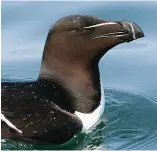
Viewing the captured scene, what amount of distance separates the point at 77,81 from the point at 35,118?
748 millimetres

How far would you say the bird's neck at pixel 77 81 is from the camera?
6738mm

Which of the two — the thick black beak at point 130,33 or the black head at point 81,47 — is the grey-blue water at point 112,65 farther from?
the thick black beak at point 130,33

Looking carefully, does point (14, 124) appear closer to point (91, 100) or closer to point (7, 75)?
point (91, 100)

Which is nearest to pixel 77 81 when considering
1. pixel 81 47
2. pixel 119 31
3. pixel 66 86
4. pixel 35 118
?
pixel 66 86

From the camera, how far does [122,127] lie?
7023mm

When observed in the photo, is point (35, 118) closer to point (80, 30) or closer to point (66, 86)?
point (66, 86)

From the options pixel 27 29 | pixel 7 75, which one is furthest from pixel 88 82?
pixel 27 29

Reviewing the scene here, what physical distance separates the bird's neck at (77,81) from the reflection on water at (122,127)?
23 cm

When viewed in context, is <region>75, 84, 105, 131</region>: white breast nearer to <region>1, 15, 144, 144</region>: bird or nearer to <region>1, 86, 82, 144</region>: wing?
<region>1, 15, 144, 144</region>: bird

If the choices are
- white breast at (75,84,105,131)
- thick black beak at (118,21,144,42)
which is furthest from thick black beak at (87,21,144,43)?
white breast at (75,84,105,131)

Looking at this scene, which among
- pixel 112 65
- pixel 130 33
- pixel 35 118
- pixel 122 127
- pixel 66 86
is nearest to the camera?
pixel 35 118

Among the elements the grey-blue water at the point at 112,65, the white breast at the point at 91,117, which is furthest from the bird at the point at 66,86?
the grey-blue water at the point at 112,65

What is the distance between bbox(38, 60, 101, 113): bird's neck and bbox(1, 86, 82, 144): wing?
0.33 metres

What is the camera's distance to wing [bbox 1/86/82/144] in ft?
20.1
